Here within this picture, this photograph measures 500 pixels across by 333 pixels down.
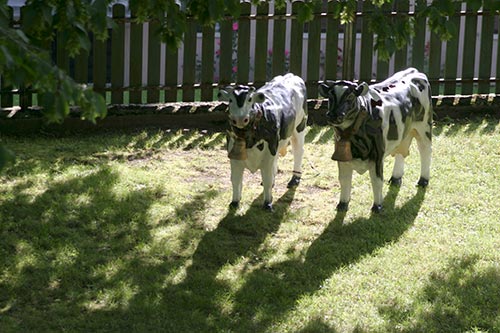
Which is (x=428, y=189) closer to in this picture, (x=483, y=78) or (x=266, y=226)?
(x=266, y=226)

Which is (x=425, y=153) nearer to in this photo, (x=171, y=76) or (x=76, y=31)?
(x=171, y=76)

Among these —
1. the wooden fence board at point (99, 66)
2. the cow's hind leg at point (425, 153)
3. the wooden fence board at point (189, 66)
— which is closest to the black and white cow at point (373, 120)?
the cow's hind leg at point (425, 153)

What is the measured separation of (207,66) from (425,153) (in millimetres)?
3550

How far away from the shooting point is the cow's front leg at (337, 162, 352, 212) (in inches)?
348

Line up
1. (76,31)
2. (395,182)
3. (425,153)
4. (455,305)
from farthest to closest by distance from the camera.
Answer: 1. (395,182)
2. (425,153)
3. (455,305)
4. (76,31)

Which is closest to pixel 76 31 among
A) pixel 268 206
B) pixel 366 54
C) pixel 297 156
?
pixel 268 206

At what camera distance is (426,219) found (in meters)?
9.02

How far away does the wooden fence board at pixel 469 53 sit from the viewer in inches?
489

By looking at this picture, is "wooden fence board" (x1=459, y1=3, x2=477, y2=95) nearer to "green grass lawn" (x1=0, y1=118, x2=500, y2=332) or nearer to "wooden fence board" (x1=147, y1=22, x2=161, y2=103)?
"green grass lawn" (x1=0, y1=118, x2=500, y2=332)

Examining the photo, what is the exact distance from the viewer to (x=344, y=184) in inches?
353

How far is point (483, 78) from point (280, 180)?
13.2 feet

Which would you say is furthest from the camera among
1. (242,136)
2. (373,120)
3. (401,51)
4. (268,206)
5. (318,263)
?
(401,51)

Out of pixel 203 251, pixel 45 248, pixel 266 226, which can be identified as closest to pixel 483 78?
pixel 266 226

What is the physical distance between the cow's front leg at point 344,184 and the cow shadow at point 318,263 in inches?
4.0
